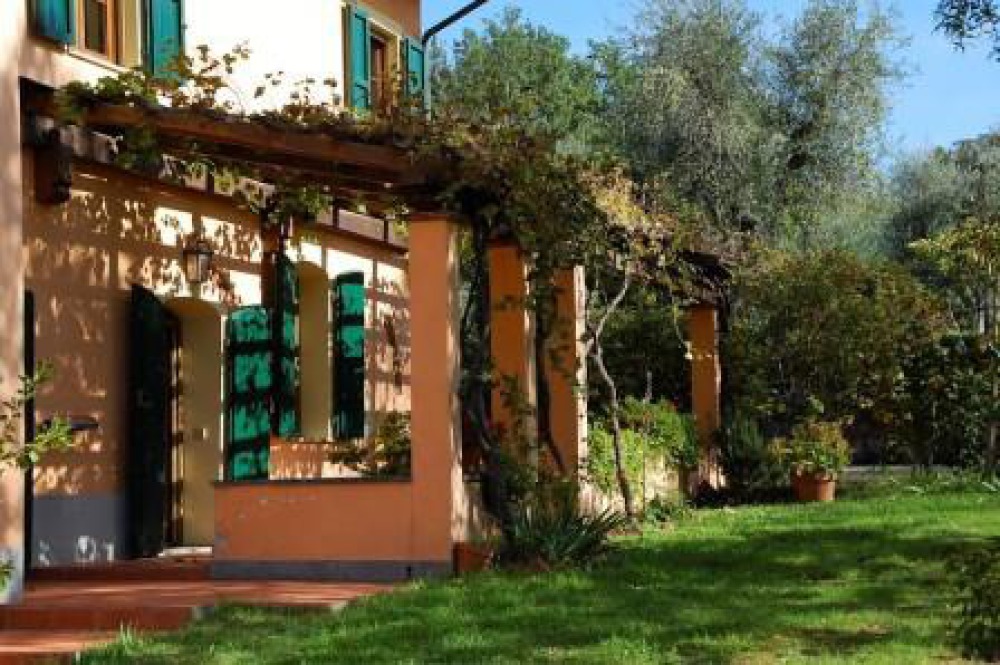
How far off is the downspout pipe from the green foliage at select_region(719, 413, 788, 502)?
6568mm

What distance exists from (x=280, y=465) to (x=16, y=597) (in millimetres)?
5056

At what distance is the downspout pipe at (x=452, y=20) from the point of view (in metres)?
15.9

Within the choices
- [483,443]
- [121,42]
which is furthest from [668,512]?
[121,42]

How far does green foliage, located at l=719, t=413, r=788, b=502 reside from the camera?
1916cm

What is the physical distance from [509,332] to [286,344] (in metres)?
2.57

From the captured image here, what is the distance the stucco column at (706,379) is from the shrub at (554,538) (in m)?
9.43

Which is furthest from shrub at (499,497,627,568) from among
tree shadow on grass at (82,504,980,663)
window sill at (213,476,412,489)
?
window sill at (213,476,412,489)

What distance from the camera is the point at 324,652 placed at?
729 cm

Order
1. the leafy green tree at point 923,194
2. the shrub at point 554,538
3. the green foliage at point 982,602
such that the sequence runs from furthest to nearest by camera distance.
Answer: the leafy green tree at point 923,194
the shrub at point 554,538
the green foliage at point 982,602

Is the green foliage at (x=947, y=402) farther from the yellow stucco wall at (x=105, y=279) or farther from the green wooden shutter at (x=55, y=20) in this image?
the green wooden shutter at (x=55, y=20)

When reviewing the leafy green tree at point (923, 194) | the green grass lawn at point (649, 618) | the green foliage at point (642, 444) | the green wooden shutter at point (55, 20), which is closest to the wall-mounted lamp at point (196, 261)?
the green wooden shutter at point (55, 20)

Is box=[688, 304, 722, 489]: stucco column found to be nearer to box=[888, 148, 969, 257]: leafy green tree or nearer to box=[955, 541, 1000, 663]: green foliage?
box=[955, 541, 1000, 663]: green foliage

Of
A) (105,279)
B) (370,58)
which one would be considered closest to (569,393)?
(105,279)

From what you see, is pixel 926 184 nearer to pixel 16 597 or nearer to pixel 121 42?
pixel 121 42
